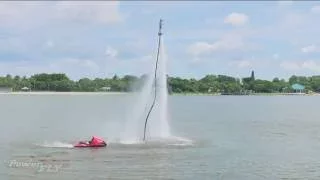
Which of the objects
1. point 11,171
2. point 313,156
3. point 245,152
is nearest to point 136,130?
point 245,152

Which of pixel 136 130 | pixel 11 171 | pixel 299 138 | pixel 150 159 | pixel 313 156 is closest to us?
pixel 11 171

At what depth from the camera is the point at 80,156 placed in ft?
165

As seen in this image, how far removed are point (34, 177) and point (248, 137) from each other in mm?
38413

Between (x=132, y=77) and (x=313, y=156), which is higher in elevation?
(x=132, y=77)

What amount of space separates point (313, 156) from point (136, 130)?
16279 mm

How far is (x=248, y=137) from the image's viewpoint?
244 feet

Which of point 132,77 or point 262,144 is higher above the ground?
point 132,77

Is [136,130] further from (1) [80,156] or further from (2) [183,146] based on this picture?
(1) [80,156]

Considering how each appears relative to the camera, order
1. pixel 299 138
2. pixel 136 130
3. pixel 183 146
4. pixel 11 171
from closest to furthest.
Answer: pixel 11 171, pixel 183 146, pixel 136 130, pixel 299 138

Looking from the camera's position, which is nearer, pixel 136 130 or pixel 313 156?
pixel 313 156

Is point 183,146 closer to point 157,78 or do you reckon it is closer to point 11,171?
point 157,78

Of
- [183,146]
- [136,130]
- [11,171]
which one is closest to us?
[11,171]

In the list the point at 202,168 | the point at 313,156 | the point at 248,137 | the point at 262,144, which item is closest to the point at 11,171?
the point at 202,168

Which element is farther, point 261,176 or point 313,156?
point 313,156
